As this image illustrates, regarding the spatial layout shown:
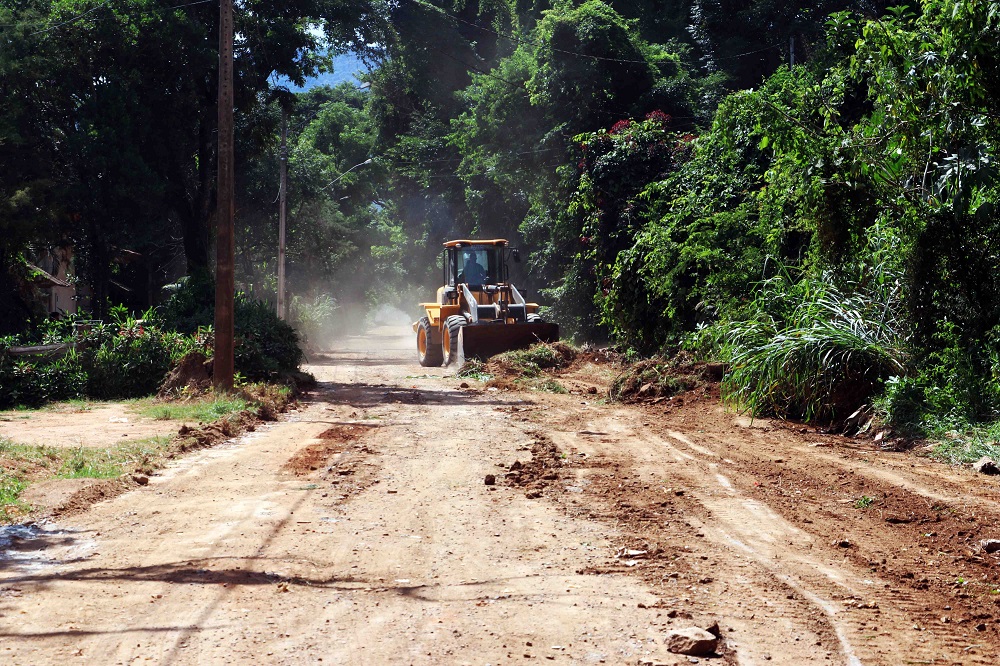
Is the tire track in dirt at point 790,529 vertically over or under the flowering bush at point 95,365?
under

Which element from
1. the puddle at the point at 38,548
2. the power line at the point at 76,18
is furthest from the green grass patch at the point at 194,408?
the power line at the point at 76,18

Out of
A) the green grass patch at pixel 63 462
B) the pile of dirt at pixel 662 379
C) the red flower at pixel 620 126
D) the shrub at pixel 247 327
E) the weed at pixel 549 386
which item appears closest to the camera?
the green grass patch at pixel 63 462

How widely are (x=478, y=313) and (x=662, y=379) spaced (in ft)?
34.3

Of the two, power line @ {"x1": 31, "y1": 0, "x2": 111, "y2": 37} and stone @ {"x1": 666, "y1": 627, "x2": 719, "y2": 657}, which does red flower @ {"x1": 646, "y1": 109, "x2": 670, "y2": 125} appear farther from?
stone @ {"x1": 666, "y1": 627, "x2": 719, "y2": 657}

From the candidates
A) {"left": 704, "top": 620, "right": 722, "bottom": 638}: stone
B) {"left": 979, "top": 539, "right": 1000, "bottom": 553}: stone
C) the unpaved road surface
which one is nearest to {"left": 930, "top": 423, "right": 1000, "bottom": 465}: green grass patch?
the unpaved road surface

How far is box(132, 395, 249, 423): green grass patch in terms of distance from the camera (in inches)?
571

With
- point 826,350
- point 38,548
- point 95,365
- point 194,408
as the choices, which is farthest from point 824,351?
point 95,365

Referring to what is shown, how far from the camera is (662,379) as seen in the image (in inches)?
665

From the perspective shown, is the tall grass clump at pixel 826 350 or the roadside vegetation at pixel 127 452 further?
the tall grass clump at pixel 826 350

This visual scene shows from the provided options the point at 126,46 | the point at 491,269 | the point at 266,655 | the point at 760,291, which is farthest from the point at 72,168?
the point at 266,655

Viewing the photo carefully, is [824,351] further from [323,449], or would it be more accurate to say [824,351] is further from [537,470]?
[323,449]

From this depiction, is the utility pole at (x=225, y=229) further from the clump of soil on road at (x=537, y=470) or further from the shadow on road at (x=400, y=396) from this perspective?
the clump of soil on road at (x=537, y=470)

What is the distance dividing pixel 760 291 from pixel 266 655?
1277cm

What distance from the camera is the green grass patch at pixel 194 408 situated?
14.5 m
